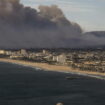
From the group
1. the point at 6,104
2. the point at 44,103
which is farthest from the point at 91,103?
the point at 6,104

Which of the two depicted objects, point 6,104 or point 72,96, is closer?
point 6,104

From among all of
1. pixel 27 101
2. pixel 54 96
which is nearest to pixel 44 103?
pixel 27 101

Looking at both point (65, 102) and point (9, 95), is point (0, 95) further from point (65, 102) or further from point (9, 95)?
point (65, 102)

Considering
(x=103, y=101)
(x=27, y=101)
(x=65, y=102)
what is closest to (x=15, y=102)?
(x=27, y=101)

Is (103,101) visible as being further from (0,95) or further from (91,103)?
(0,95)

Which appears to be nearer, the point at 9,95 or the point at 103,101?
the point at 103,101

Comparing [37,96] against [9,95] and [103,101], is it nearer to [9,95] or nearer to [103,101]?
[9,95]

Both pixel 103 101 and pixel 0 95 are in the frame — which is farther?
pixel 0 95

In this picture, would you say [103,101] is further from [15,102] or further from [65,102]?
[15,102]
